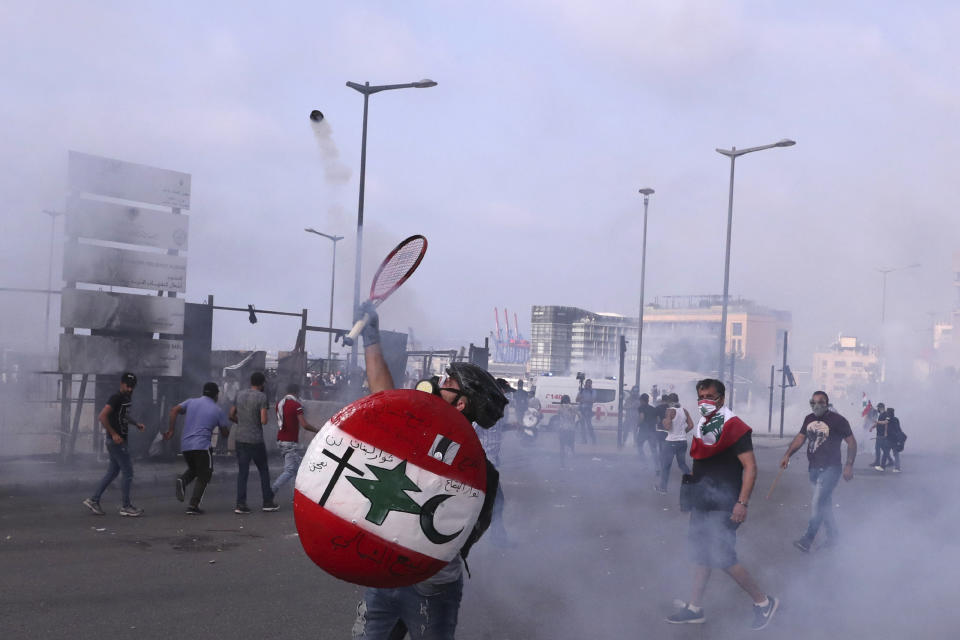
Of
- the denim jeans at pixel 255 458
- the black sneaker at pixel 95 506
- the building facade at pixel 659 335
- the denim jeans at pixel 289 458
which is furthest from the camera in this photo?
the building facade at pixel 659 335

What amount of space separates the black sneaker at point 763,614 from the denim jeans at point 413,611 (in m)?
3.35

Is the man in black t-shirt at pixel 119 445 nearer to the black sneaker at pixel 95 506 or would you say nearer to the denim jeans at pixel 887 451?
the black sneaker at pixel 95 506

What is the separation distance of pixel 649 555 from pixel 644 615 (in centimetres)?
234

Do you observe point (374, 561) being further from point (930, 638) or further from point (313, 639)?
point (930, 638)

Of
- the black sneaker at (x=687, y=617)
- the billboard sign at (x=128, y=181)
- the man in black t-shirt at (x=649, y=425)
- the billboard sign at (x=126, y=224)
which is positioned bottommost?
the black sneaker at (x=687, y=617)

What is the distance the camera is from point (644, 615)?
618cm

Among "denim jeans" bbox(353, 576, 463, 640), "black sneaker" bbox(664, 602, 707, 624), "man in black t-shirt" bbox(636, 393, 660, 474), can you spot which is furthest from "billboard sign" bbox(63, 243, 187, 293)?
"denim jeans" bbox(353, 576, 463, 640)

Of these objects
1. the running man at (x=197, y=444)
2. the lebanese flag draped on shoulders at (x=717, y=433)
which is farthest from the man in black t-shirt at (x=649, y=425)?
the lebanese flag draped on shoulders at (x=717, y=433)

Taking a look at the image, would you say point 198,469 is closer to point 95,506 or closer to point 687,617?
point 95,506

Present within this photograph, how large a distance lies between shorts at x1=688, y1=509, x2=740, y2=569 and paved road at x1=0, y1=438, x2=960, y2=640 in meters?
0.39

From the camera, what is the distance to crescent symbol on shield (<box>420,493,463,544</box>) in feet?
8.63

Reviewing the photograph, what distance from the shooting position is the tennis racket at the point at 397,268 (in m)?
4.05

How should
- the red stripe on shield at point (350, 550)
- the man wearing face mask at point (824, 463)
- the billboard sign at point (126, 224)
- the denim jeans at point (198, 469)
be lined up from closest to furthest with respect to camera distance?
the red stripe on shield at point (350, 550)
the man wearing face mask at point (824, 463)
the denim jeans at point (198, 469)
the billboard sign at point (126, 224)

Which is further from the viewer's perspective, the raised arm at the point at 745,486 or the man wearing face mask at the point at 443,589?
the raised arm at the point at 745,486
